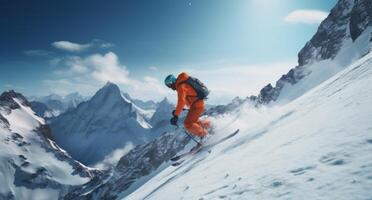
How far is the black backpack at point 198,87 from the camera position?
642 inches

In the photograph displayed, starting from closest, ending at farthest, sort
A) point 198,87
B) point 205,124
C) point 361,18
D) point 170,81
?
1. point 170,81
2. point 198,87
3. point 205,124
4. point 361,18

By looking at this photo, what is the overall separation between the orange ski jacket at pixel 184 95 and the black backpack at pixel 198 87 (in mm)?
142

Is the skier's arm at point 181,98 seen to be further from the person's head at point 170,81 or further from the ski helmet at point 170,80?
the ski helmet at point 170,80

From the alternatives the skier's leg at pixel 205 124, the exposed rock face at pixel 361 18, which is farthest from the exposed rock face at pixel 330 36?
the skier's leg at pixel 205 124

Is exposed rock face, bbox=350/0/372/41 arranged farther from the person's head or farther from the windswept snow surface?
the windswept snow surface

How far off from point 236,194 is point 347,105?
4.90 m

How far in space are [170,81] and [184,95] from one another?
2.95ft

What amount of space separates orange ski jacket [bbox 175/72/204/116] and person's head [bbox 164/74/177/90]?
16 cm

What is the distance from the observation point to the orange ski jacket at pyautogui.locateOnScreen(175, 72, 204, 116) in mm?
15898

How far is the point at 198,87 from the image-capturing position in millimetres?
16531

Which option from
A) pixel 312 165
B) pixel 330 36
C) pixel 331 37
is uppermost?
pixel 330 36

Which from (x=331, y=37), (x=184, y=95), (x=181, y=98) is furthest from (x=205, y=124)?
(x=331, y=37)

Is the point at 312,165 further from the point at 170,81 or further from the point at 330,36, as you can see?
the point at 330,36

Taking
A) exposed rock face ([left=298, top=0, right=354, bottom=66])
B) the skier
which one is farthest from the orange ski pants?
exposed rock face ([left=298, top=0, right=354, bottom=66])
